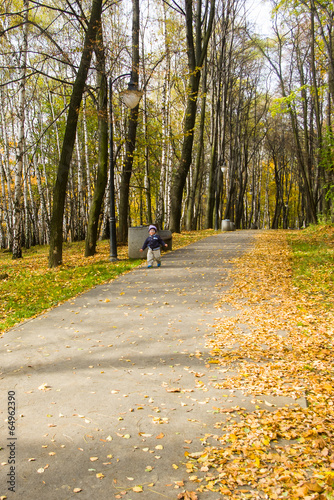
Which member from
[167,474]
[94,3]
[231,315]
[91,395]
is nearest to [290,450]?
[167,474]

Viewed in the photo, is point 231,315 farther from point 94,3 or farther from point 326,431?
point 94,3

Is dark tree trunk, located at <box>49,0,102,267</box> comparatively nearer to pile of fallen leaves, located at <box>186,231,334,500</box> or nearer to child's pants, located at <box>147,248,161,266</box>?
child's pants, located at <box>147,248,161,266</box>

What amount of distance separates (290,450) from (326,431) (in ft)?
1.40

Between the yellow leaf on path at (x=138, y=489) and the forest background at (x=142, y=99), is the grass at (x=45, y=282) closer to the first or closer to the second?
the forest background at (x=142, y=99)

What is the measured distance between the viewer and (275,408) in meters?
3.85

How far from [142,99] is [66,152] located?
33.9 ft

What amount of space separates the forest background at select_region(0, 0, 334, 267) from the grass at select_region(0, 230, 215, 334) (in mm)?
1173

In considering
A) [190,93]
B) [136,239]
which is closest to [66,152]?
[136,239]

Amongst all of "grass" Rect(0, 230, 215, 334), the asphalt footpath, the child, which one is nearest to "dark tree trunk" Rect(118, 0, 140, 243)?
"grass" Rect(0, 230, 215, 334)

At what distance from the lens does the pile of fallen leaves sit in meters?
2.87

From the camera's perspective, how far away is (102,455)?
3234 millimetres

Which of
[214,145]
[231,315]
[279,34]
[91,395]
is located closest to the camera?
[91,395]

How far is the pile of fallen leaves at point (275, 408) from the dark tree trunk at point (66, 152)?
A: 22.9 feet

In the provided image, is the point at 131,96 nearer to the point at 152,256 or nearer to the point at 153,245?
the point at 153,245
